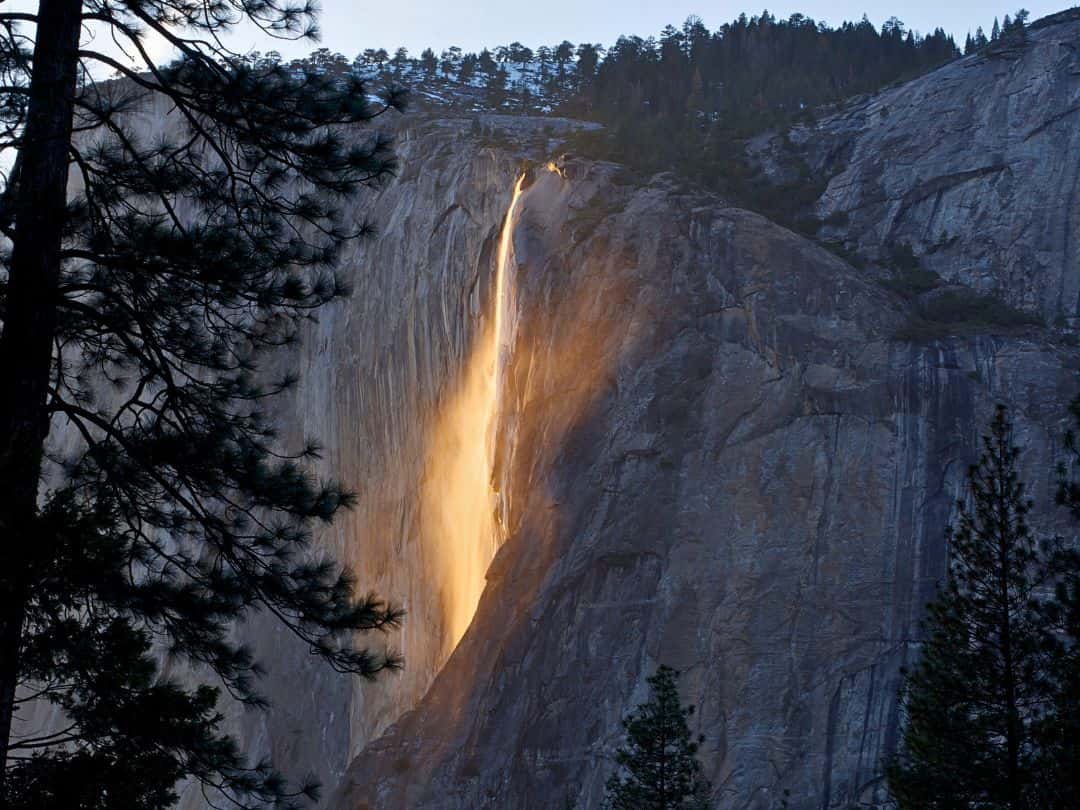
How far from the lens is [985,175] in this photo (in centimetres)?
3991

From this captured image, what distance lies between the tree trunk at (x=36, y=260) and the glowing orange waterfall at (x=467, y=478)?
31.8 meters

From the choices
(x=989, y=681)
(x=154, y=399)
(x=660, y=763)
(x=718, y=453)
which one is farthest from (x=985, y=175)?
(x=154, y=399)

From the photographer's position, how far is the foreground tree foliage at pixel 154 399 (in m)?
7.87

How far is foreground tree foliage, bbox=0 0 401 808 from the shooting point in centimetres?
787

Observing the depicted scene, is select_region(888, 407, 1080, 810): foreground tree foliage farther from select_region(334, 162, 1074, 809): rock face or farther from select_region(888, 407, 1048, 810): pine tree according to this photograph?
select_region(334, 162, 1074, 809): rock face

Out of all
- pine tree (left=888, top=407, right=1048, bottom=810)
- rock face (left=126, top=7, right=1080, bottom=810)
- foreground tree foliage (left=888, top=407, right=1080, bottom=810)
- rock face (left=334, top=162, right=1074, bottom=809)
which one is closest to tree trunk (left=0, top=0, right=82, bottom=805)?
foreground tree foliage (left=888, top=407, right=1080, bottom=810)

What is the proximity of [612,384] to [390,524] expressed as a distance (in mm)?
15634

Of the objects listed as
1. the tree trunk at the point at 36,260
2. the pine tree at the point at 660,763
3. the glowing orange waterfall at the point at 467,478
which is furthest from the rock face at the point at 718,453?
the tree trunk at the point at 36,260

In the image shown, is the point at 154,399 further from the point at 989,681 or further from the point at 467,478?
the point at 467,478

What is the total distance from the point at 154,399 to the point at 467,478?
35226mm

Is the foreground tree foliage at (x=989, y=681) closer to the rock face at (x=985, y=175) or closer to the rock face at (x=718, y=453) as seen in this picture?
the rock face at (x=718, y=453)

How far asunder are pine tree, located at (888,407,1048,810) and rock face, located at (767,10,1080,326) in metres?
22.9

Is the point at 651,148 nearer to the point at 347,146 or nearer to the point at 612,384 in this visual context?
the point at 612,384

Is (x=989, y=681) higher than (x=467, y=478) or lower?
lower
